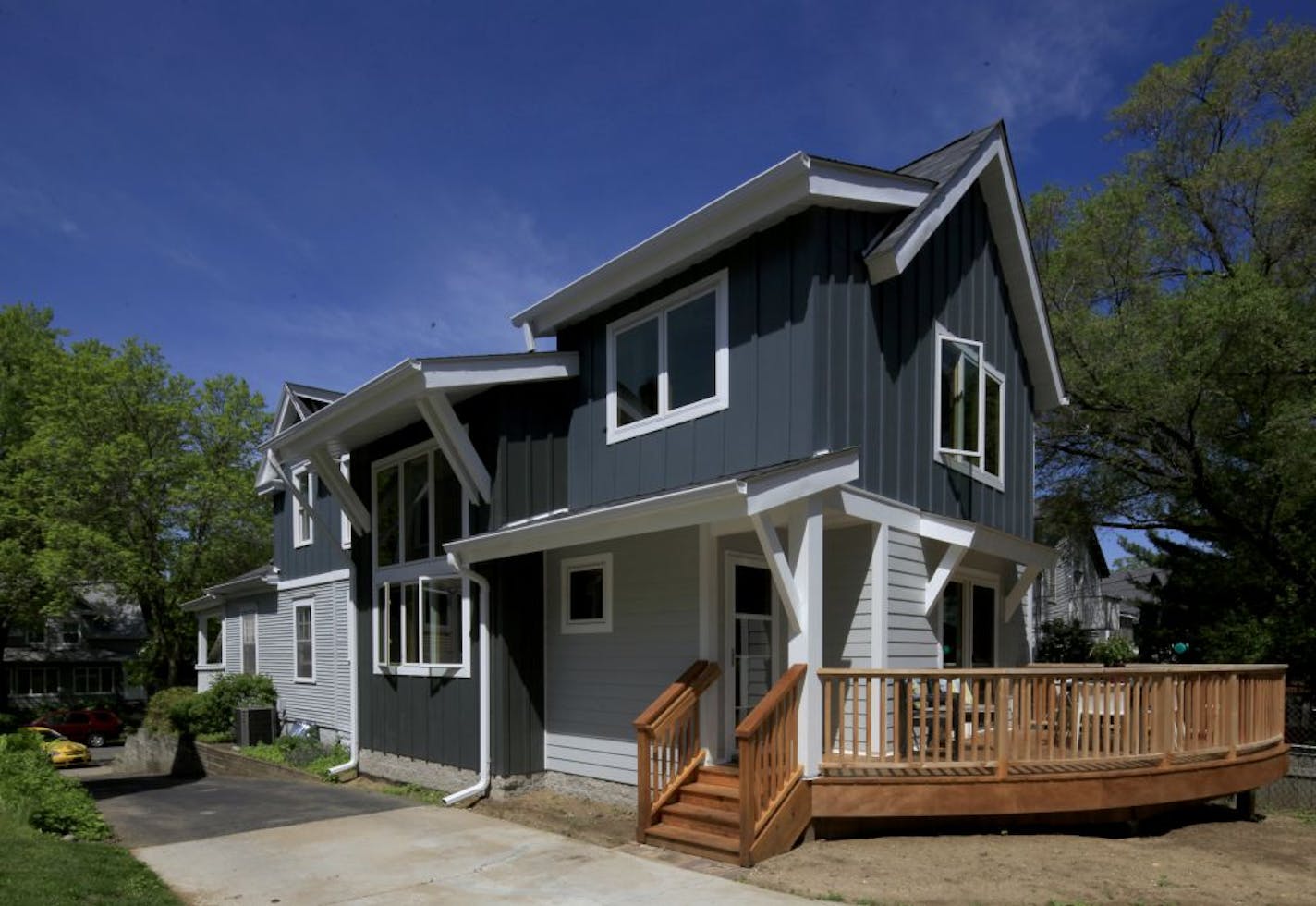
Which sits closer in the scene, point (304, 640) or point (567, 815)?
point (567, 815)

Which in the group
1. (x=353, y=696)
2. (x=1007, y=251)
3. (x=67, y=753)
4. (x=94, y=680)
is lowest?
(x=94, y=680)

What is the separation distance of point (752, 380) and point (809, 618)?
95.2 inches

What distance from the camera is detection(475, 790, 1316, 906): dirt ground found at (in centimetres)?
688

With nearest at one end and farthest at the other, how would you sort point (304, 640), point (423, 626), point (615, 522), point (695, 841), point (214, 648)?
1. point (695, 841)
2. point (615, 522)
3. point (423, 626)
4. point (304, 640)
5. point (214, 648)

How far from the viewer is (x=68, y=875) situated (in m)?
6.90

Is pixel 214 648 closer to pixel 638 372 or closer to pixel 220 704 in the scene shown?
pixel 220 704

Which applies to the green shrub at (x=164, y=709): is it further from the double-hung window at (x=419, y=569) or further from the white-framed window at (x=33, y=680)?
the white-framed window at (x=33, y=680)

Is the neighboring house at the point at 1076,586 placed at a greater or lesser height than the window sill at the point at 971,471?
lesser

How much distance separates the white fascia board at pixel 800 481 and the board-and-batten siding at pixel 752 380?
0.36m

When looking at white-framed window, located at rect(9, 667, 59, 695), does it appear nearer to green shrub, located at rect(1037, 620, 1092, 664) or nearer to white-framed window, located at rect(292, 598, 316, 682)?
white-framed window, located at rect(292, 598, 316, 682)

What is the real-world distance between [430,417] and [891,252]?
5428 mm

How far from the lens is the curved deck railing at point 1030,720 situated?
26.9ft

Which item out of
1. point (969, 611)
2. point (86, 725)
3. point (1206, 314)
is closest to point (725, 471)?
point (969, 611)

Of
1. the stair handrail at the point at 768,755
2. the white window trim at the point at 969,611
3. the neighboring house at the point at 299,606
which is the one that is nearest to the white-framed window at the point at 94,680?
the neighboring house at the point at 299,606
